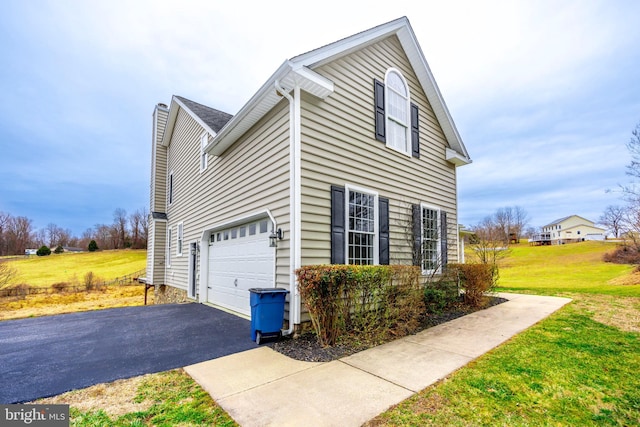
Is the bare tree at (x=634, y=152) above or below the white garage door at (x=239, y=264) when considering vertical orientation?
above

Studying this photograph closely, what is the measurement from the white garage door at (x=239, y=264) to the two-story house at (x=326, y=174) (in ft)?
0.14

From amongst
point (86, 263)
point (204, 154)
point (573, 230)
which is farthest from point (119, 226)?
A: point (573, 230)

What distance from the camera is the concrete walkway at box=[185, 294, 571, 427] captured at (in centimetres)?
279

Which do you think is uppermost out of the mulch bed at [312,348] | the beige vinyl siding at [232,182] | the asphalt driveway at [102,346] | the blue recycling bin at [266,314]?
the beige vinyl siding at [232,182]

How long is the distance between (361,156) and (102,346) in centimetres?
606

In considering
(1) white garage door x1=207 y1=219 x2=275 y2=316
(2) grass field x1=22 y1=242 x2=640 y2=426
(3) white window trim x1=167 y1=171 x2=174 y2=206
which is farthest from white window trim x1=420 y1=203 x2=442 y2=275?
(3) white window trim x1=167 y1=171 x2=174 y2=206

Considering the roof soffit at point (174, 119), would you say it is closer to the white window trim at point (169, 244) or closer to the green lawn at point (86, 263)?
the white window trim at point (169, 244)

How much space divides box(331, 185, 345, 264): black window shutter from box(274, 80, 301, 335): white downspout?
32.5 inches

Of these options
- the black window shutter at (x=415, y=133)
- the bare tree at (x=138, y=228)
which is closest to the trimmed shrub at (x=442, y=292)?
the black window shutter at (x=415, y=133)

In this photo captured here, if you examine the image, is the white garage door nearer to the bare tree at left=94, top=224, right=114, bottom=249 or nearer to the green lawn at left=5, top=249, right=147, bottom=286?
the green lawn at left=5, top=249, right=147, bottom=286

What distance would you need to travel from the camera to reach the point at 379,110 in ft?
24.2

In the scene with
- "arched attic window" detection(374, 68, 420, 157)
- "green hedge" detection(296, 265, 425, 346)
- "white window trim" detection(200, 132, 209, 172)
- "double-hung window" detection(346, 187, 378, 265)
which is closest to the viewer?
"green hedge" detection(296, 265, 425, 346)

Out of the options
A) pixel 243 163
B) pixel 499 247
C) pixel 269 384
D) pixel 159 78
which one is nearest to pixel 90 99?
pixel 159 78

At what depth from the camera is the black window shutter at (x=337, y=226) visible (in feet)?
19.2
